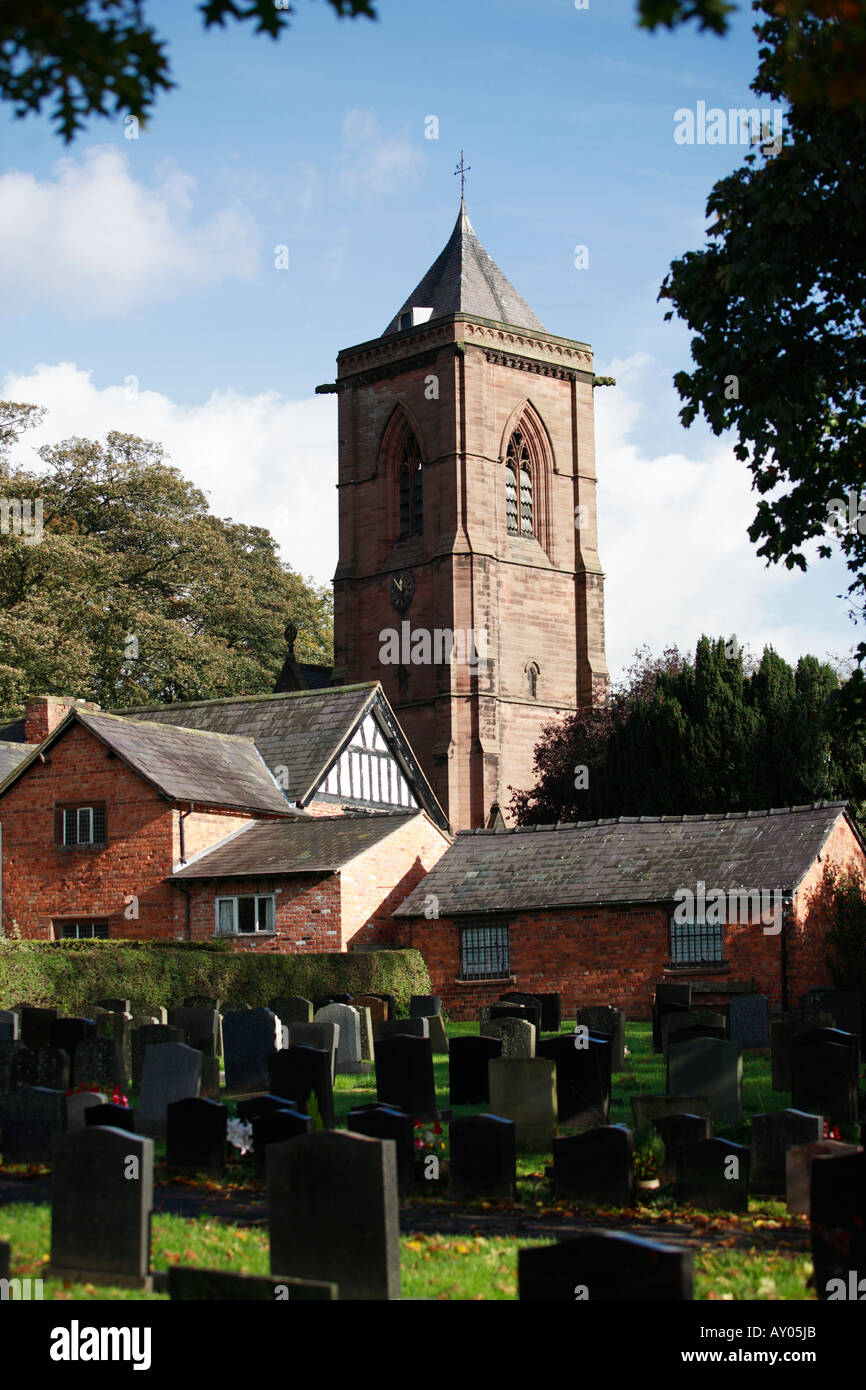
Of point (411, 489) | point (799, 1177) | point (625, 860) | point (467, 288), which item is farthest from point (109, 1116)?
point (467, 288)

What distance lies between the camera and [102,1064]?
17.3 metres

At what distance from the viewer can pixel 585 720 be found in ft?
173

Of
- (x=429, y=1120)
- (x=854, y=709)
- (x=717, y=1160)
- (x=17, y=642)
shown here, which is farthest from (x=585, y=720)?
(x=717, y=1160)

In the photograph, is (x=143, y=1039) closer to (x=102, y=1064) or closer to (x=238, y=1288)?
(x=102, y=1064)

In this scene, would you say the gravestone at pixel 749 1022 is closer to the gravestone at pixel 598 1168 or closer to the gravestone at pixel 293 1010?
the gravestone at pixel 293 1010

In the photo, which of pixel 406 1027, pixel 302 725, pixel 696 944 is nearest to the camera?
pixel 406 1027

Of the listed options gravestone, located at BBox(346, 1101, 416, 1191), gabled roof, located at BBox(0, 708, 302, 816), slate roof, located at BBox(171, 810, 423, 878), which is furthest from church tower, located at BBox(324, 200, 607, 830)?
gravestone, located at BBox(346, 1101, 416, 1191)

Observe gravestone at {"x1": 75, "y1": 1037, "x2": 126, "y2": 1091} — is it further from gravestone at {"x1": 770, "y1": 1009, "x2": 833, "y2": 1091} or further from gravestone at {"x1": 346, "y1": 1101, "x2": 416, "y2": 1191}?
gravestone at {"x1": 770, "y1": 1009, "x2": 833, "y2": 1091}

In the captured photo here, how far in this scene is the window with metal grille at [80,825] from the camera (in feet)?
112

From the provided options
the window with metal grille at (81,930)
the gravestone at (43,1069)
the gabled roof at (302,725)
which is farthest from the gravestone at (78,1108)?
the gabled roof at (302,725)

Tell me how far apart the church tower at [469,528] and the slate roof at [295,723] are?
45.6 ft

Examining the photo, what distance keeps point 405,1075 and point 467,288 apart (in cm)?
5221

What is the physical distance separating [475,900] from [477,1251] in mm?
21509

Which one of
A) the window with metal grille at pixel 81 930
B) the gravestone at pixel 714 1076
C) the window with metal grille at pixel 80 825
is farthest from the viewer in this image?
the window with metal grille at pixel 80 825
